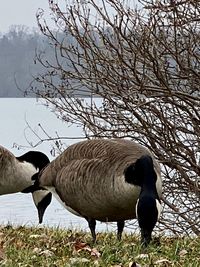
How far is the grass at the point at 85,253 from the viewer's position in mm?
5068

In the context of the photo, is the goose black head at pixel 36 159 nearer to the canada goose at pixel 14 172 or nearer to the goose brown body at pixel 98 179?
the canada goose at pixel 14 172

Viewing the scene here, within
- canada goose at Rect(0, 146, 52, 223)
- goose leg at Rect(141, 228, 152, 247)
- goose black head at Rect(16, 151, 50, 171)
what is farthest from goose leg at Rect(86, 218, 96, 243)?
goose black head at Rect(16, 151, 50, 171)

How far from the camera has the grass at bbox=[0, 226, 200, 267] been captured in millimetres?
5068

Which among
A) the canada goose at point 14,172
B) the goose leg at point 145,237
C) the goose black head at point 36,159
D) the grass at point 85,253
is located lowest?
the grass at point 85,253

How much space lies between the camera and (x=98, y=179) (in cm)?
659

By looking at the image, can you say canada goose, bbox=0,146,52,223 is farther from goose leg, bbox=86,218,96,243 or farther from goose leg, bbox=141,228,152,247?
goose leg, bbox=141,228,152,247

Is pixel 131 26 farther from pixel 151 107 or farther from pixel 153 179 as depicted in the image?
pixel 153 179

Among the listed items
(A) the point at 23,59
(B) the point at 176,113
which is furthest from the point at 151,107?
(A) the point at 23,59

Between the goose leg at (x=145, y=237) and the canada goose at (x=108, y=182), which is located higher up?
the canada goose at (x=108, y=182)

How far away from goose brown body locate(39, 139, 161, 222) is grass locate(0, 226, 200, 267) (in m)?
0.31

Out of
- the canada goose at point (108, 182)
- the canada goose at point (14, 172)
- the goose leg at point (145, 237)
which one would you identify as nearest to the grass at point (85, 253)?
the goose leg at point (145, 237)

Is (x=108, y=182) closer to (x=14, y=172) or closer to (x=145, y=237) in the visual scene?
(x=145, y=237)

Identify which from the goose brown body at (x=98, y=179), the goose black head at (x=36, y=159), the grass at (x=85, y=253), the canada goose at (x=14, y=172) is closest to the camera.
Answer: the grass at (x=85, y=253)

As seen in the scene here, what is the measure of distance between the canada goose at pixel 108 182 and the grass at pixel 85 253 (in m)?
0.26
